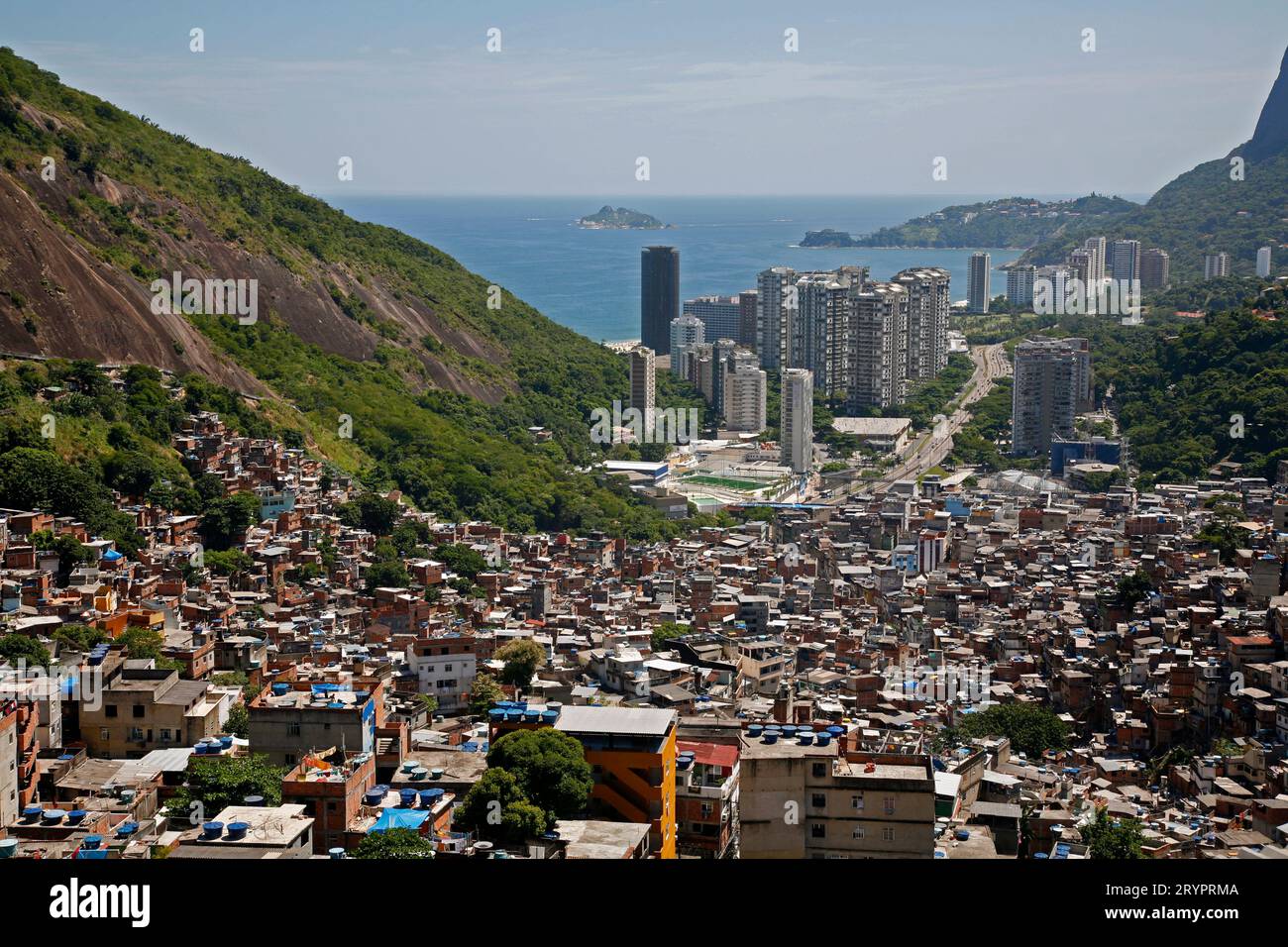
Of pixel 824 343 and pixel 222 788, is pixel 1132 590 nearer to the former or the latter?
pixel 222 788

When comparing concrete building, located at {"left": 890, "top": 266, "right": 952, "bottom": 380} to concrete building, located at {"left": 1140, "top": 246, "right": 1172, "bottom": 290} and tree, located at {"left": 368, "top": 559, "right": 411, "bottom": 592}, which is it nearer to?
concrete building, located at {"left": 1140, "top": 246, "right": 1172, "bottom": 290}

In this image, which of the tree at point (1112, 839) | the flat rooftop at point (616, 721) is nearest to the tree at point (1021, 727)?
the tree at point (1112, 839)

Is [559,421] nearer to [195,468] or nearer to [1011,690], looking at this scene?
[195,468]

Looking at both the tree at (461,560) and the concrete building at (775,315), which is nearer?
the tree at (461,560)

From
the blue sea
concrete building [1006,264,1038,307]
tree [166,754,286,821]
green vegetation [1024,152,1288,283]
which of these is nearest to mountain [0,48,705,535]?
tree [166,754,286,821]

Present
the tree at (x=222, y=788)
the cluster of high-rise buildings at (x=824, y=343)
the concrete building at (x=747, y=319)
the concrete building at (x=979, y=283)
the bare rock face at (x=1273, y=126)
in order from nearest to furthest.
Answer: the tree at (x=222, y=788)
the cluster of high-rise buildings at (x=824, y=343)
the concrete building at (x=747, y=319)
the concrete building at (x=979, y=283)
the bare rock face at (x=1273, y=126)

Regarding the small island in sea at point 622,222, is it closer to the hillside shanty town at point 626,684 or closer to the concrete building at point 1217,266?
the concrete building at point 1217,266
